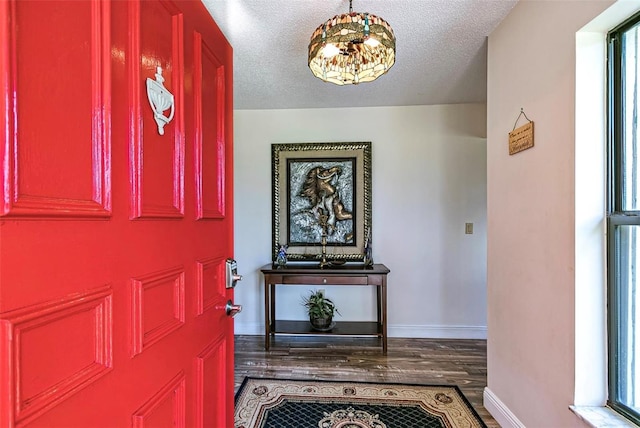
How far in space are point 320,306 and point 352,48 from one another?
217 cm

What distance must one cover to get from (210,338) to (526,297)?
4.85 ft

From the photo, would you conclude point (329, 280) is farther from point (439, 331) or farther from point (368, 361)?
point (439, 331)

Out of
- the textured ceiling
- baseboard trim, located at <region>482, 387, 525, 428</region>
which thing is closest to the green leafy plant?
baseboard trim, located at <region>482, 387, 525, 428</region>

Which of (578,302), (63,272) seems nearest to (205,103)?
(63,272)

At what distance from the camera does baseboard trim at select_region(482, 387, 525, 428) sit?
1662mm

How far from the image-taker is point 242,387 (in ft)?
7.23

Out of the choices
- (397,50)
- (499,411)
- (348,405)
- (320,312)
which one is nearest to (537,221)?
(499,411)

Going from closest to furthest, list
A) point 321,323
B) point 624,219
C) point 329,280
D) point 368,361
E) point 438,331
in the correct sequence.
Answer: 1. point 624,219
2. point 368,361
3. point 329,280
4. point 321,323
5. point 438,331

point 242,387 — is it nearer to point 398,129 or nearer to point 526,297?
point 526,297

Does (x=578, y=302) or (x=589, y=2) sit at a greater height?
(x=589, y=2)

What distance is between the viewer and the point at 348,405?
1983 millimetres

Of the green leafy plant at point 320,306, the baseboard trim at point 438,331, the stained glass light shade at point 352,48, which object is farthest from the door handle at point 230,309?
the baseboard trim at point 438,331

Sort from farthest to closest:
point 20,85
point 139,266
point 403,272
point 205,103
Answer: point 403,272
point 205,103
point 139,266
point 20,85

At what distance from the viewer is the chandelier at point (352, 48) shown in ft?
4.54
